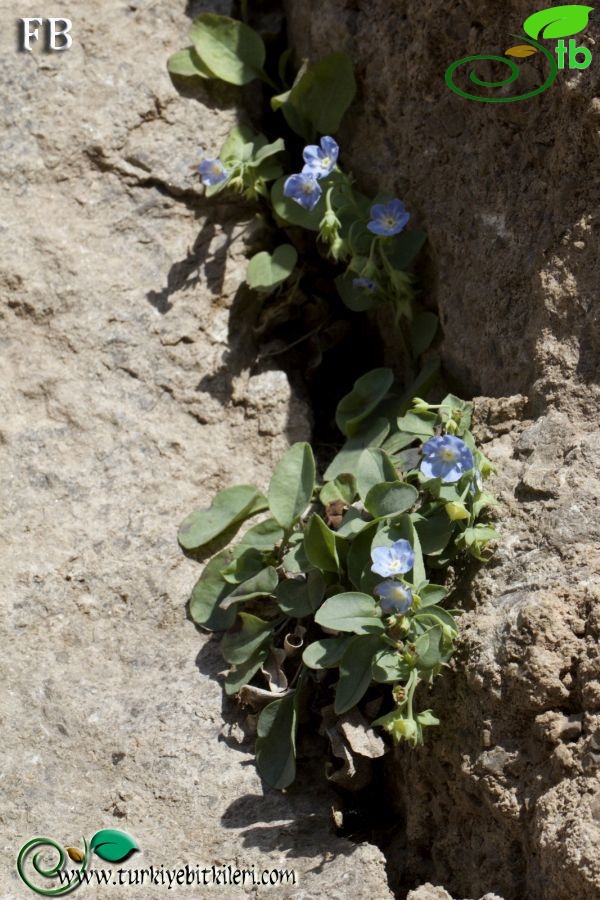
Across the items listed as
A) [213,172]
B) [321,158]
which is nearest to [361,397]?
[321,158]

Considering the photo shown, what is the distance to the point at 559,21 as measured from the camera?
2.68 meters

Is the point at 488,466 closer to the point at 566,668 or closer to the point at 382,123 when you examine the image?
the point at 566,668

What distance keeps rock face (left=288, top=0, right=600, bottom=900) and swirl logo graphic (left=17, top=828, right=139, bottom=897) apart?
62cm

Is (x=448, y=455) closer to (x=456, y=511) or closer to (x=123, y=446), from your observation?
(x=456, y=511)

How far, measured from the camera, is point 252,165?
10.9 ft

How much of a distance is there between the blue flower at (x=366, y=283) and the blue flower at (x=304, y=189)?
0.24 metres

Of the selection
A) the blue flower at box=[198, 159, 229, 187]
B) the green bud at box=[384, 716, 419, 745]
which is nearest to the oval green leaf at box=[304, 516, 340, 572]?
the green bud at box=[384, 716, 419, 745]

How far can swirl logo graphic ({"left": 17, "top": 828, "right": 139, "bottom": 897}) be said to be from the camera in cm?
241

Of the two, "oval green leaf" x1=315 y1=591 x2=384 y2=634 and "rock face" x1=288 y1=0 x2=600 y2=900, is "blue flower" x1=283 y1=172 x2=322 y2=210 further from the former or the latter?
"oval green leaf" x1=315 y1=591 x2=384 y2=634

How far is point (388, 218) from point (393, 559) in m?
1.05

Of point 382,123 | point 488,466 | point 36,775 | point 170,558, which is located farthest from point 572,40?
point 36,775

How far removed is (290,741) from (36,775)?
598 millimetres

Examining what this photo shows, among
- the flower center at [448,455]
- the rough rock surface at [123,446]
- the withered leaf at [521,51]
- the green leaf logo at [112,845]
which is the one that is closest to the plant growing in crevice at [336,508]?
the flower center at [448,455]

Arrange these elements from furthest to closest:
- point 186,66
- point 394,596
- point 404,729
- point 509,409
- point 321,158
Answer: point 186,66, point 321,158, point 509,409, point 394,596, point 404,729
